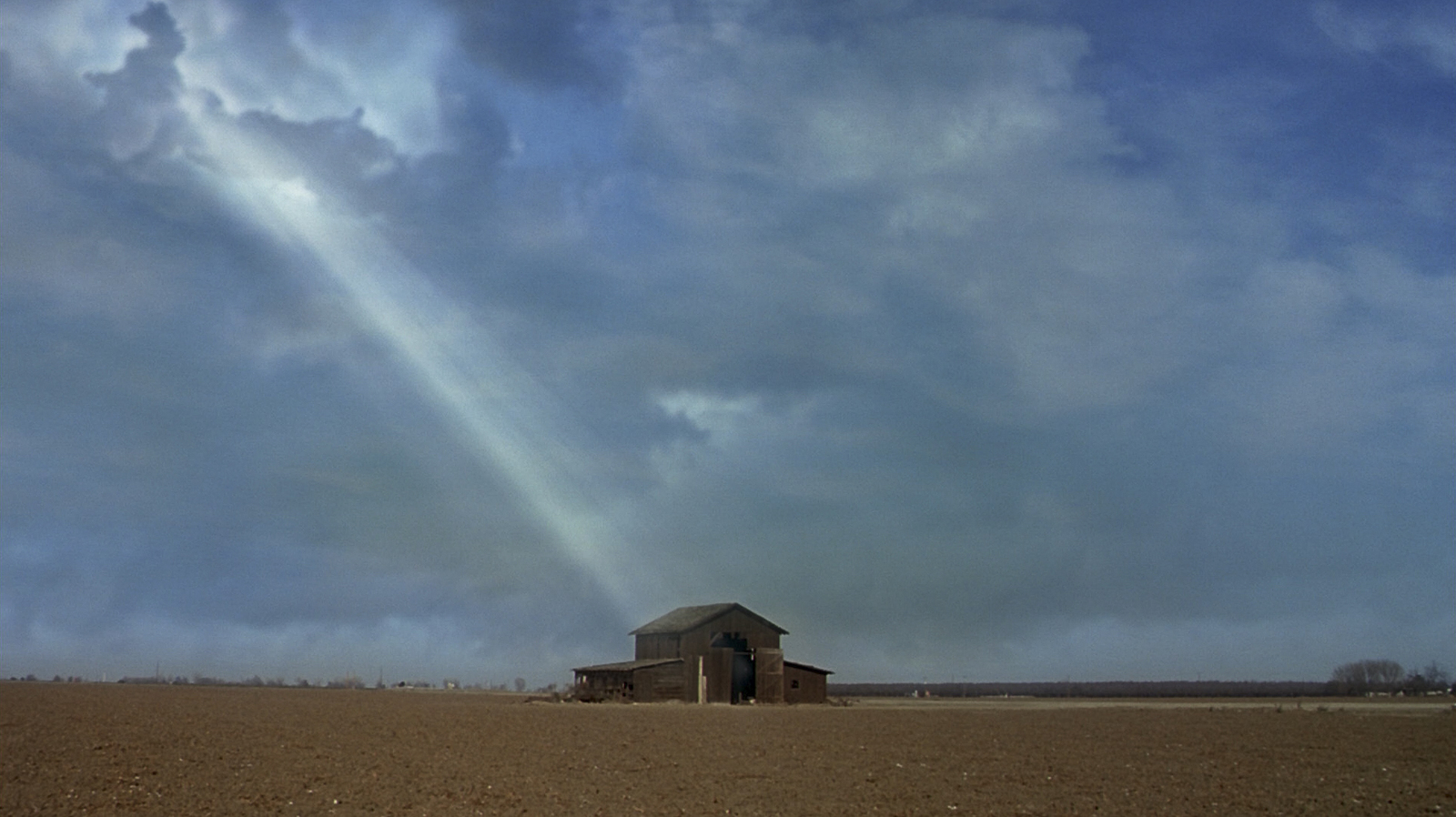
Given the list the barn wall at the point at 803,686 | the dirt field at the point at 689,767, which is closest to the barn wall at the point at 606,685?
the barn wall at the point at 803,686

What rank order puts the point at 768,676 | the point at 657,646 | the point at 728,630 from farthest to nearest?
1. the point at 657,646
2. the point at 728,630
3. the point at 768,676

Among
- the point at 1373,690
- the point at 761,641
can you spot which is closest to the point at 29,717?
the point at 761,641

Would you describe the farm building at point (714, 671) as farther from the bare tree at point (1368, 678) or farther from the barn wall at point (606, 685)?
the bare tree at point (1368, 678)

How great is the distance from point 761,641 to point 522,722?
47152mm

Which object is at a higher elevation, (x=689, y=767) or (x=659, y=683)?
(x=659, y=683)

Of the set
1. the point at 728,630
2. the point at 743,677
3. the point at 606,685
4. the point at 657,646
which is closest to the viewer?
the point at 606,685

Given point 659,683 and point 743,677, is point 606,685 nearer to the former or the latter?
point 659,683

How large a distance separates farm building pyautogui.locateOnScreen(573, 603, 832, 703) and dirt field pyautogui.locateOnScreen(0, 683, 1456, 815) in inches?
1468

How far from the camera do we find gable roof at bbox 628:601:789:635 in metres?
94.1

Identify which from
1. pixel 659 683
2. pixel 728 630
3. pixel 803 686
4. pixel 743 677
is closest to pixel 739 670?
pixel 743 677

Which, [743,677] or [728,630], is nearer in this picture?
[743,677]

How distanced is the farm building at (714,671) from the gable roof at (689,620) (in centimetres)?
10

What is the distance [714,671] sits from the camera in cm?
9075

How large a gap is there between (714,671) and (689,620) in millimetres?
8011
